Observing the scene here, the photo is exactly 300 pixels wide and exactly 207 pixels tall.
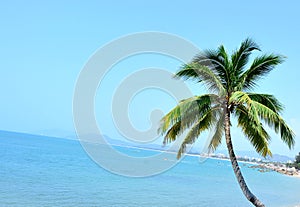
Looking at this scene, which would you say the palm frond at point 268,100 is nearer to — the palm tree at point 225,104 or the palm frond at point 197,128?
the palm tree at point 225,104

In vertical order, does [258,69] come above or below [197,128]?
above

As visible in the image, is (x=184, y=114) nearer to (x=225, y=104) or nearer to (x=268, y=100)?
(x=225, y=104)

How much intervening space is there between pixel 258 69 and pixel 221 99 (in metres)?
1.50

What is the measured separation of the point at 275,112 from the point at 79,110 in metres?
5.51

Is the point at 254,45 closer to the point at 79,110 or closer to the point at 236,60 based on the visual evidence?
the point at 236,60

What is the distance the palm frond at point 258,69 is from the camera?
29.6 feet

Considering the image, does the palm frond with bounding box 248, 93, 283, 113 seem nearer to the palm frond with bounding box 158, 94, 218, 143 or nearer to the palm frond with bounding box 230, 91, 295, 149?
the palm frond with bounding box 230, 91, 295, 149

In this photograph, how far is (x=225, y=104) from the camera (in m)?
8.95

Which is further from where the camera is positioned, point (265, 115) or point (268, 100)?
point (268, 100)

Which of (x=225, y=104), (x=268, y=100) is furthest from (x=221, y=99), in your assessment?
(x=268, y=100)

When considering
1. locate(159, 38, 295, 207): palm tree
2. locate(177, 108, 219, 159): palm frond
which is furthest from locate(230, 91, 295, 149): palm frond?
locate(177, 108, 219, 159): palm frond

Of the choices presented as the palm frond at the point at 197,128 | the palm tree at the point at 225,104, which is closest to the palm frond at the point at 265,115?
the palm tree at the point at 225,104

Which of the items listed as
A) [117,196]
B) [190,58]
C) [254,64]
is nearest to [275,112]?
[254,64]

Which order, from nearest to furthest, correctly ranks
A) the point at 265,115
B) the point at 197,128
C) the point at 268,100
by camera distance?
the point at 265,115 → the point at 268,100 → the point at 197,128
